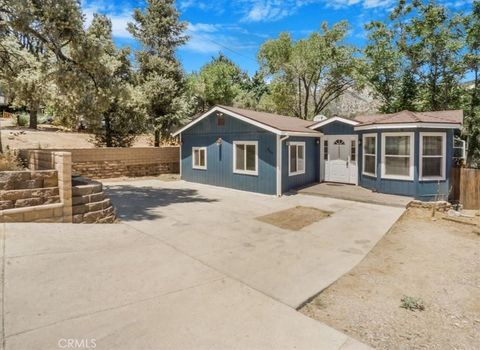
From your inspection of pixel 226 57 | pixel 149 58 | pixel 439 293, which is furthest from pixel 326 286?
pixel 226 57

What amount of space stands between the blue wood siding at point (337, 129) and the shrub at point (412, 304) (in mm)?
9585

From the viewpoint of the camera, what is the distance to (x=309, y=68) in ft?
86.3

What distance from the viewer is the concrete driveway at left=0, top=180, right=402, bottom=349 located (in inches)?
121

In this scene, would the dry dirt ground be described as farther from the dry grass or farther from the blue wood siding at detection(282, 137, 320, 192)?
the blue wood siding at detection(282, 137, 320, 192)


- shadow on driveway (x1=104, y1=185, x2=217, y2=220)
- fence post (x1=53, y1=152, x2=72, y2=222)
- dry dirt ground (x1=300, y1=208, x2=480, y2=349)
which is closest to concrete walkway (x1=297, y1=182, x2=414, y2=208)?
dry dirt ground (x1=300, y1=208, x2=480, y2=349)

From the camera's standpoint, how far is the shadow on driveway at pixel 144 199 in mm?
8555

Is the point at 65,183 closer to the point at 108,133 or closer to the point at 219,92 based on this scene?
the point at 108,133

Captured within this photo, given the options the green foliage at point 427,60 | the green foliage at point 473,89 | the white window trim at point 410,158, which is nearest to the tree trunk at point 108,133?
the white window trim at point 410,158

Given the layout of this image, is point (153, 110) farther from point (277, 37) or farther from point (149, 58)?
point (277, 37)

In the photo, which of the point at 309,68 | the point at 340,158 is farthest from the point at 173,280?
the point at 309,68

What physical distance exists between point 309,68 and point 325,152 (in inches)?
584

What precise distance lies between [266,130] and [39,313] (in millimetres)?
9615

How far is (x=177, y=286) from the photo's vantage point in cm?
416

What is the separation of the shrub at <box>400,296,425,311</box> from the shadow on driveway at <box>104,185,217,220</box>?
603 centimetres
